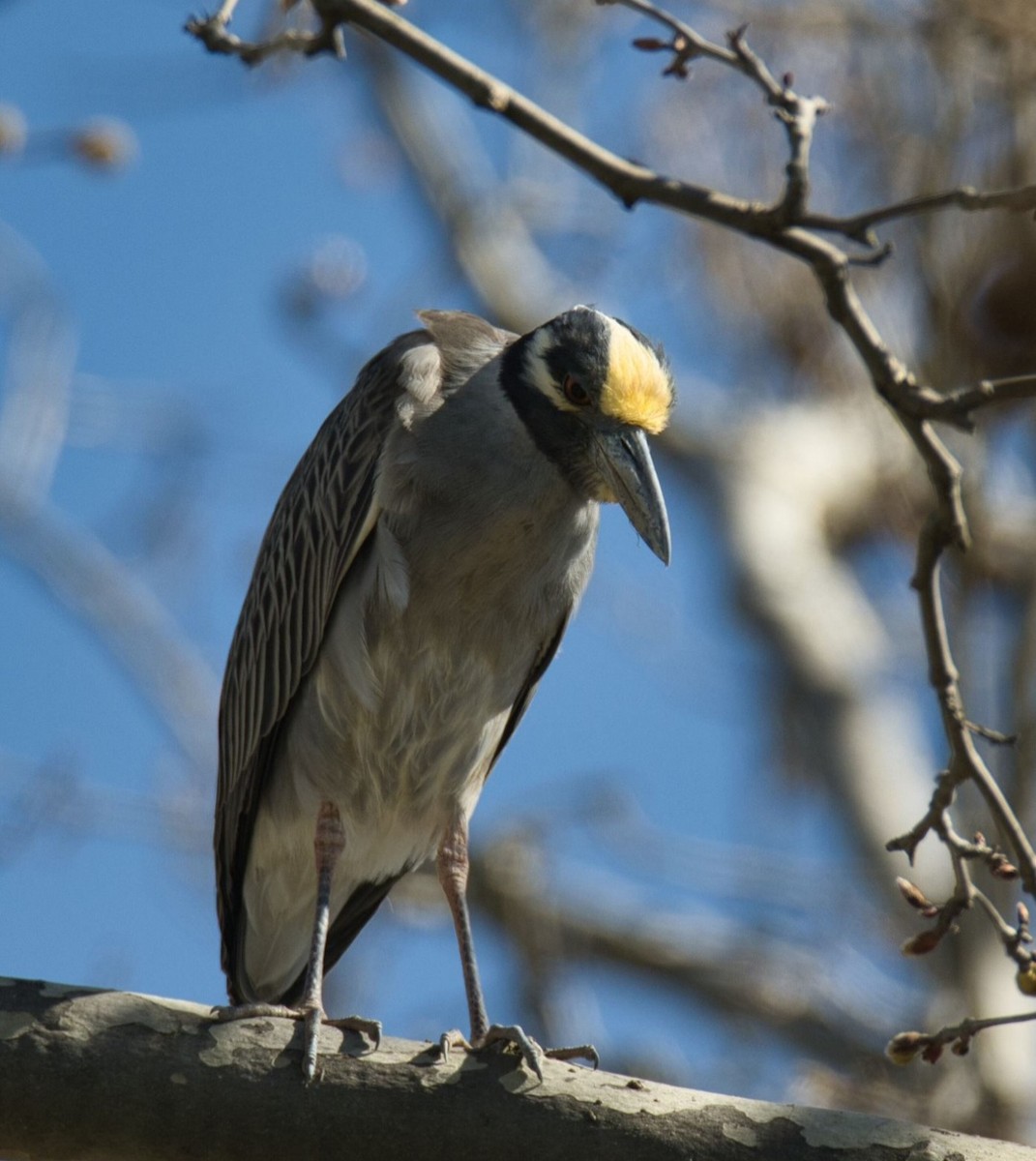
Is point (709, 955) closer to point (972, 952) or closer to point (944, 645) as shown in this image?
point (972, 952)

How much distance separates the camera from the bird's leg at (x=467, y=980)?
8.98 feet

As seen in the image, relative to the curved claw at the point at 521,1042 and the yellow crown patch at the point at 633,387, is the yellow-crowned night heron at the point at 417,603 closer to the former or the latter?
the yellow crown patch at the point at 633,387

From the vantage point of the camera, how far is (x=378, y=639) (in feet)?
12.2

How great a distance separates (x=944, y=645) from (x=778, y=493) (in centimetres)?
693

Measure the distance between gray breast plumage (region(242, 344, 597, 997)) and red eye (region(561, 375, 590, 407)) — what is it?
0.18m

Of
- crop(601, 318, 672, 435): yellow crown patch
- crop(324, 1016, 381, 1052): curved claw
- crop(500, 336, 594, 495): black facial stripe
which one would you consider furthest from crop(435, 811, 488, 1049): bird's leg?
crop(601, 318, 672, 435): yellow crown patch

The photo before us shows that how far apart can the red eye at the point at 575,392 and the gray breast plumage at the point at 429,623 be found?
0.18m

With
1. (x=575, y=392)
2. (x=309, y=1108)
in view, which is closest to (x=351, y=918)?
(x=575, y=392)

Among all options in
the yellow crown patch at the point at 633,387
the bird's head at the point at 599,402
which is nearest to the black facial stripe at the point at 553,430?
the bird's head at the point at 599,402

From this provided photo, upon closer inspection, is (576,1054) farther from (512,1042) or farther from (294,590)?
(294,590)

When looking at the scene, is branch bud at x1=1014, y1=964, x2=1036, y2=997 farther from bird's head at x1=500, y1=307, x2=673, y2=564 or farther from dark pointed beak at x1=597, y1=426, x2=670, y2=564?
bird's head at x1=500, y1=307, x2=673, y2=564

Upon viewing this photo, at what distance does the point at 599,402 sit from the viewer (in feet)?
11.8

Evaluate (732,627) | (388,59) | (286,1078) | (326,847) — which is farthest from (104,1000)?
(388,59)

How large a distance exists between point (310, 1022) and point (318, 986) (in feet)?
1.87
